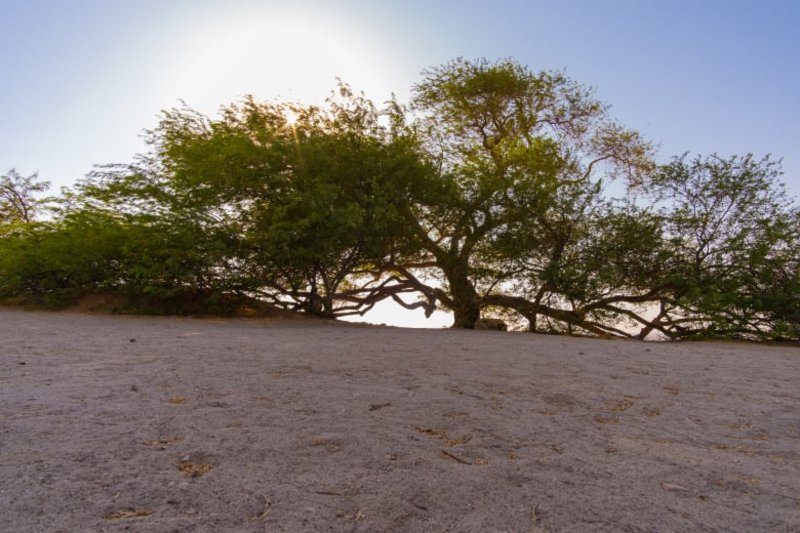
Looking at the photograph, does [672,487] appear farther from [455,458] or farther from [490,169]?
[490,169]

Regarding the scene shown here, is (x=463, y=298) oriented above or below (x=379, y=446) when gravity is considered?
above

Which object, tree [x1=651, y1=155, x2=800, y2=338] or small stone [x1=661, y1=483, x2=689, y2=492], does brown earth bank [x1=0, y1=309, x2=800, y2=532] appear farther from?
tree [x1=651, y1=155, x2=800, y2=338]

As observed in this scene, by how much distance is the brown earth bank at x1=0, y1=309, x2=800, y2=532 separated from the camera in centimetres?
188

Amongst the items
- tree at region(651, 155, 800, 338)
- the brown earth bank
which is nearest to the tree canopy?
tree at region(651, 155, 800, 338)

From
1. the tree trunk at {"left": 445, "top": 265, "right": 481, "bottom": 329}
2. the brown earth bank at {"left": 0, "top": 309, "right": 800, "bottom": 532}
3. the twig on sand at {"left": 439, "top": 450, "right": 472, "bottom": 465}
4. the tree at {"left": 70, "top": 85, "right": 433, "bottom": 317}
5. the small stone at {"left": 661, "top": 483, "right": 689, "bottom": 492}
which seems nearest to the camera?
the brown earth bank at {"left": 0, "top": 309, "right": 800, "bottom": 532}

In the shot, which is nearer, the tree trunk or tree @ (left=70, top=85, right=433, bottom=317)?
tree @ (left=70, top=85, right=433, bottom=317)

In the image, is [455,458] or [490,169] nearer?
[455,458]

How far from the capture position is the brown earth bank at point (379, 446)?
6.15 ft

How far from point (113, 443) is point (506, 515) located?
6.27ft

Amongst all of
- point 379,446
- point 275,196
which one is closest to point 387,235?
point 275,196

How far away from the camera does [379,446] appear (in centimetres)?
257

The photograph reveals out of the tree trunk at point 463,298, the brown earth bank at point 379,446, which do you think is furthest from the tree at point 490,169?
the brown earth bank at point 379,446

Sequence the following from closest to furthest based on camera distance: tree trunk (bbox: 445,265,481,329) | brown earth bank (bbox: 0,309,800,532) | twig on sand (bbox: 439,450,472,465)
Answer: brown earth bank (bbox: 0,309,800,532), twig on sand (bbox: 439,450,472,465), tree trunk (bbox: 445,265,481,329)

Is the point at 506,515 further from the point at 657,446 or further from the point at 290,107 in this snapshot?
the point at 290,107
